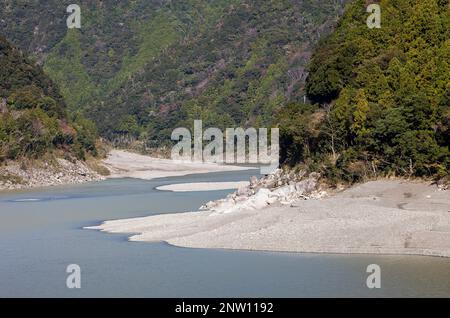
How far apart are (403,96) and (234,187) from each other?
2988 cm

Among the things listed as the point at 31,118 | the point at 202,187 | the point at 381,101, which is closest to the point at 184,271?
the point at 381,101

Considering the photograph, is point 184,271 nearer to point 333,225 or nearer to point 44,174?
point 333,225

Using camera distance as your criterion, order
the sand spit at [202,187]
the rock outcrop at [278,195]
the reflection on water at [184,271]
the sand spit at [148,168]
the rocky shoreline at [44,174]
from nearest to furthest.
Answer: the reflection on water at [184,271] < the rock outcrop at [278,195] < the sand spit at [202,187] < the rocky shoreline at [44,174] < the sand spit at [148,168]

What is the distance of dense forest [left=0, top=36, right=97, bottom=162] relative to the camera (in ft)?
340

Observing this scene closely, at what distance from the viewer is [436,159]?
5100 cm

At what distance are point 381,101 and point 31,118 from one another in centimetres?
6001

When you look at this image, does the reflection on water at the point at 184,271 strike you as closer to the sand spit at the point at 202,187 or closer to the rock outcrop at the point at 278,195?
the rock outcrop at the point at 278,195

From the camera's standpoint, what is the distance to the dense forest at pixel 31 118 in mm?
103625

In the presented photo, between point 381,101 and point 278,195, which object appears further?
point 381,101

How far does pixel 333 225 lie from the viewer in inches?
1668

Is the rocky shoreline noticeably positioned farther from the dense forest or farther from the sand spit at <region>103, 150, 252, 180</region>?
the sand spit at <region>103, 150, 252, 180</region>

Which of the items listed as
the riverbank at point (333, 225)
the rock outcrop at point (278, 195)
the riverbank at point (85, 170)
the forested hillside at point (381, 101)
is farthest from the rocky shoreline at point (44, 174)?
the riverbank at point (333, 225)

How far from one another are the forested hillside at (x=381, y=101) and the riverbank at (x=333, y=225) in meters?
2.91

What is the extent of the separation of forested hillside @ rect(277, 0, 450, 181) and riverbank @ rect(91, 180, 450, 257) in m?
2.91
